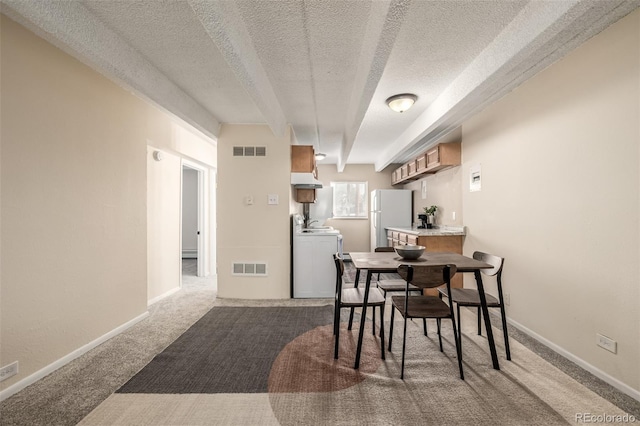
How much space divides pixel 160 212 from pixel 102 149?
5.13ft

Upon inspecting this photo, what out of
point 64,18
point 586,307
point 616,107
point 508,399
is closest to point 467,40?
point 616,107

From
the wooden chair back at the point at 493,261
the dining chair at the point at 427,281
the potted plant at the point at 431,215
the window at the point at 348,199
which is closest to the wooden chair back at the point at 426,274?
the dining chair at the point at 427,281

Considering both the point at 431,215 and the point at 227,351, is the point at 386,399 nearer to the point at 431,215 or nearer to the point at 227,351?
the point at 227,351

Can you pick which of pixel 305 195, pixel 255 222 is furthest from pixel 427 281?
pixel 305 195

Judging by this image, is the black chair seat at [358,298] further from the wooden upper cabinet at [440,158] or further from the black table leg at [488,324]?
the wooden upper cabinet at [440,158]

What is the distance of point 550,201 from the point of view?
2.53 m

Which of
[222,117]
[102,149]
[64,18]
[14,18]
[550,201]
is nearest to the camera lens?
[64,18]

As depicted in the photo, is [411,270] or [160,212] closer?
[411,270]

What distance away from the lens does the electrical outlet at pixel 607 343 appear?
198 centimetres

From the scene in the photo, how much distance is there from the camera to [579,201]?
225 centimetres

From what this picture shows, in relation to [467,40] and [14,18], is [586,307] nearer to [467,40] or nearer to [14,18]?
[467,40]

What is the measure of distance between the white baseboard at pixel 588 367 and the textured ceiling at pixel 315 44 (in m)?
2.34

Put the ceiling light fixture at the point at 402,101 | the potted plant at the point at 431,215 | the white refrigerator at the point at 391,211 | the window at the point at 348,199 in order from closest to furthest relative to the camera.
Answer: the ceiling light fixture at the point at 402,101 → the potted plant at the point at 431,215 → the white refrigerator at the point at 391,211 → the window at the point at 348,199

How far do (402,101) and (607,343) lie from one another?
2.74 meters
